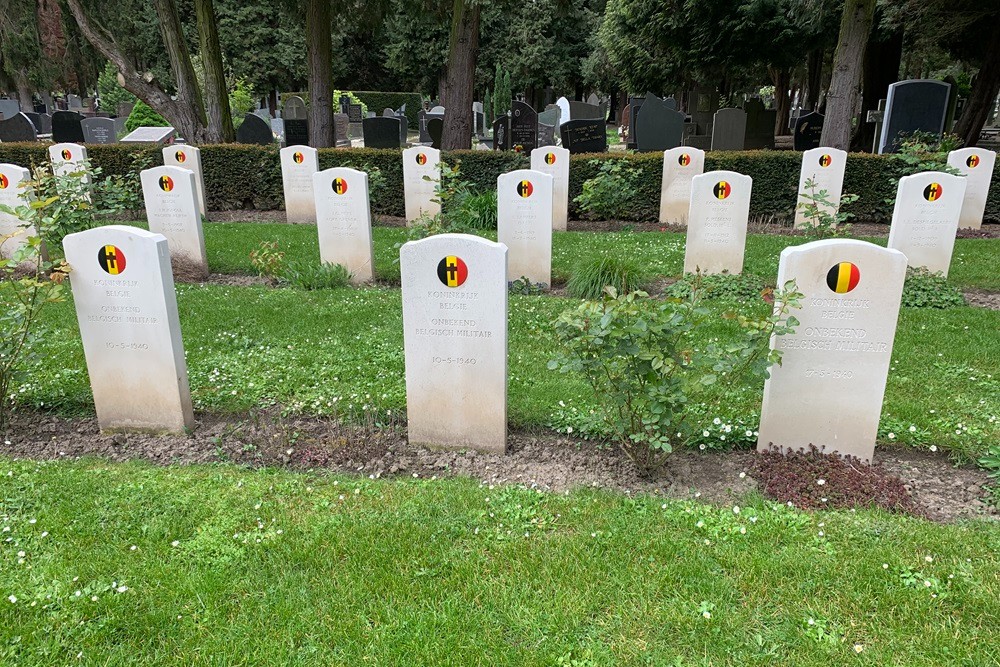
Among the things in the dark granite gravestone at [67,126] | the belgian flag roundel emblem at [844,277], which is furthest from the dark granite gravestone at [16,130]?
the belgian flag roundel emblem at [844,277]

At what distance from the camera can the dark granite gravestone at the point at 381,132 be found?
17828 mm

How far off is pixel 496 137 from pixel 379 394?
14.1m

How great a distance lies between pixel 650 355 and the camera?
3547 millimetres

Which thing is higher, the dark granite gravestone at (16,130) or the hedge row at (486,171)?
the dark granite gravestone at (16,130)

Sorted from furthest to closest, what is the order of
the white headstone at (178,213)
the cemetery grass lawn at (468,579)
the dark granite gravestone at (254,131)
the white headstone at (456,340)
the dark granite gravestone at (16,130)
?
the dark granite gravestone at (254,131) → the dark granite gravestone at (16,130) → the white headstone at (178,213) → the white headstone at (456,340) → the cemetery grass lawn at (468,579)

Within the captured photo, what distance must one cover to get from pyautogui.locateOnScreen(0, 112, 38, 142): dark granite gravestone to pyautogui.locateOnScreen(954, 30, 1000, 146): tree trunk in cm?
2212

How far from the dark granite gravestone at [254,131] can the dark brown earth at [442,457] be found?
41.2ft

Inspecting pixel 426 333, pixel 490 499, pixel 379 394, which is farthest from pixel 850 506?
pixel 379 394

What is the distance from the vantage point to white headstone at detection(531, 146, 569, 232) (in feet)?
36.2

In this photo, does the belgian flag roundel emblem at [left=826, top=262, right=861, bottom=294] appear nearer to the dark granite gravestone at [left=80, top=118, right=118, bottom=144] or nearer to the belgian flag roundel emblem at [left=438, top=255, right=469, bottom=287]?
the belgian flag roundel emblem at [left=438, top=255, right=469, bottom=287]

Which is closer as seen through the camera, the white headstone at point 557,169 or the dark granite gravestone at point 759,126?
the white headstone at point 557,169

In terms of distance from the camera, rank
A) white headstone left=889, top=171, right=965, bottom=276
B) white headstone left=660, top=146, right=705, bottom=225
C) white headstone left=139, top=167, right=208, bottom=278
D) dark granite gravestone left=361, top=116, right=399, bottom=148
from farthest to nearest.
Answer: dark granite gravestone left=361, top=116, right=399, bottom=148
white headstone left=660, top=146, right=705, bottom=225
white headstone left=139, top=167, right=208, bottom=278
white headstone left=889, top=171, right=965, bottom=276

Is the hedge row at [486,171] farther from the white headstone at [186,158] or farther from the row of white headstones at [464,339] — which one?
the row of white headstones at [464,339]

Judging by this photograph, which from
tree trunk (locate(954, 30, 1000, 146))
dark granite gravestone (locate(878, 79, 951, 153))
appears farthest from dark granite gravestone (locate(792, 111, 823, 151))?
tree trunk (locate(954, 30, 1000, 146))
